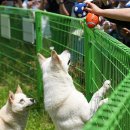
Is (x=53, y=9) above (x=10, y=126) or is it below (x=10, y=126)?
above

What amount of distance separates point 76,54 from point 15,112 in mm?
971

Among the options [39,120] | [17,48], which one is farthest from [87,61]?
[17,48]

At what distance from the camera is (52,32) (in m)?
5.79

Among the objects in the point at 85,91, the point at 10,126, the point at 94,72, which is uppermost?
the point at 94,72

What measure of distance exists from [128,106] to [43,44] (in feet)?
14.3

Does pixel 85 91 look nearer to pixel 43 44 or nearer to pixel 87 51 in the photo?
pixel 87 51

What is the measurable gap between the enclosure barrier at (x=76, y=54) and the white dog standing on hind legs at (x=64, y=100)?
0.30 meters

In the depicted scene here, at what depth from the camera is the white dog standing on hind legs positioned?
3.72m

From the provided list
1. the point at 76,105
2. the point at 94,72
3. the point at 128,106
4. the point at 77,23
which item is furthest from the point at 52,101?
the point at 128,106

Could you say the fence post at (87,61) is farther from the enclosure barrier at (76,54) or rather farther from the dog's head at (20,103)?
the dog's head at (20,103)

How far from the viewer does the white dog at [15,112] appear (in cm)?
446

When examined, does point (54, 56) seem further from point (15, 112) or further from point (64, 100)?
point (15, 112)

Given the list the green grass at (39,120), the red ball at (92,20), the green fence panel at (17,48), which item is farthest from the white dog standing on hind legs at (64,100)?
the green fence panel at (17,48)

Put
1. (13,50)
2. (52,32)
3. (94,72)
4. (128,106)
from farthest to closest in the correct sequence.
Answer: (13,50), (52,32), (94,72), (128,106)
